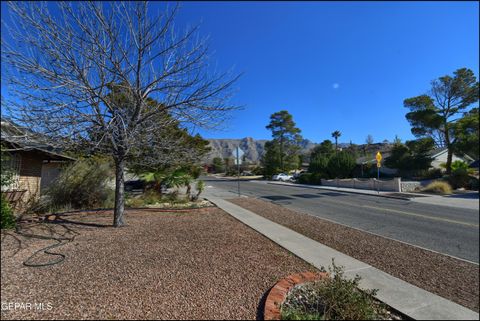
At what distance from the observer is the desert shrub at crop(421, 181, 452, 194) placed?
10.7ft

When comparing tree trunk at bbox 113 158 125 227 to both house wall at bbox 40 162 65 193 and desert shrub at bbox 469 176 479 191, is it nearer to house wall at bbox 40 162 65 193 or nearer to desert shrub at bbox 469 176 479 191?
desert shrub at bbox 469 176 479 191

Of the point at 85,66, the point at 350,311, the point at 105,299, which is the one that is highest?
the point at 85,66

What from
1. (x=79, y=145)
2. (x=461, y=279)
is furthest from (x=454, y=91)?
(x=79, y=145)

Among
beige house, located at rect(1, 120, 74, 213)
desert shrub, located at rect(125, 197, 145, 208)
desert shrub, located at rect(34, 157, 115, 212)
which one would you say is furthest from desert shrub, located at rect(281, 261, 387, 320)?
desert shrub, located at rect(34, 157, 115, 212)

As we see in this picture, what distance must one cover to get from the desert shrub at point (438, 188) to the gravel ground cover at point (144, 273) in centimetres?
208

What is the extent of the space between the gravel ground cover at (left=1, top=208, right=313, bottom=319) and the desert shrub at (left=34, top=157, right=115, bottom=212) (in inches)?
121

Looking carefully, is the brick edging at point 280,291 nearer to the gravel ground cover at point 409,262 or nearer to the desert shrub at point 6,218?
the gravel ground cover at point 409,262

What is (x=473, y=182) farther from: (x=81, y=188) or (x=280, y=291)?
(x=81, y=188)

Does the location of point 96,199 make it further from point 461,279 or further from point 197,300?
point 461,279

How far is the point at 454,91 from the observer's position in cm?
370

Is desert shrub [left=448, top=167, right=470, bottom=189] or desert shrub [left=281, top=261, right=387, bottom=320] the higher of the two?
desert shrub [left=448, top=167, right=470, bottom=189]

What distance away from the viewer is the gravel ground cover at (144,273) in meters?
2.72

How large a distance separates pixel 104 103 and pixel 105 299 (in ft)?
15.0

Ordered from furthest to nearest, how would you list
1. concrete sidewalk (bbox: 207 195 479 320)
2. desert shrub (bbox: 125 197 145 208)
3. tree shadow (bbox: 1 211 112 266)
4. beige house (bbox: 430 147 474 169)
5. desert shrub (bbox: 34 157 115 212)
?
beige house (bbox: 430 147 474 169) → desert shrub (bbox: 125 197 145 208) → desert shrub (bbox: 34 157 115 212) → tree shadow (bbox: 1 211 112 266) → concrete sidewalk (bbox: 207 195 479 320)
